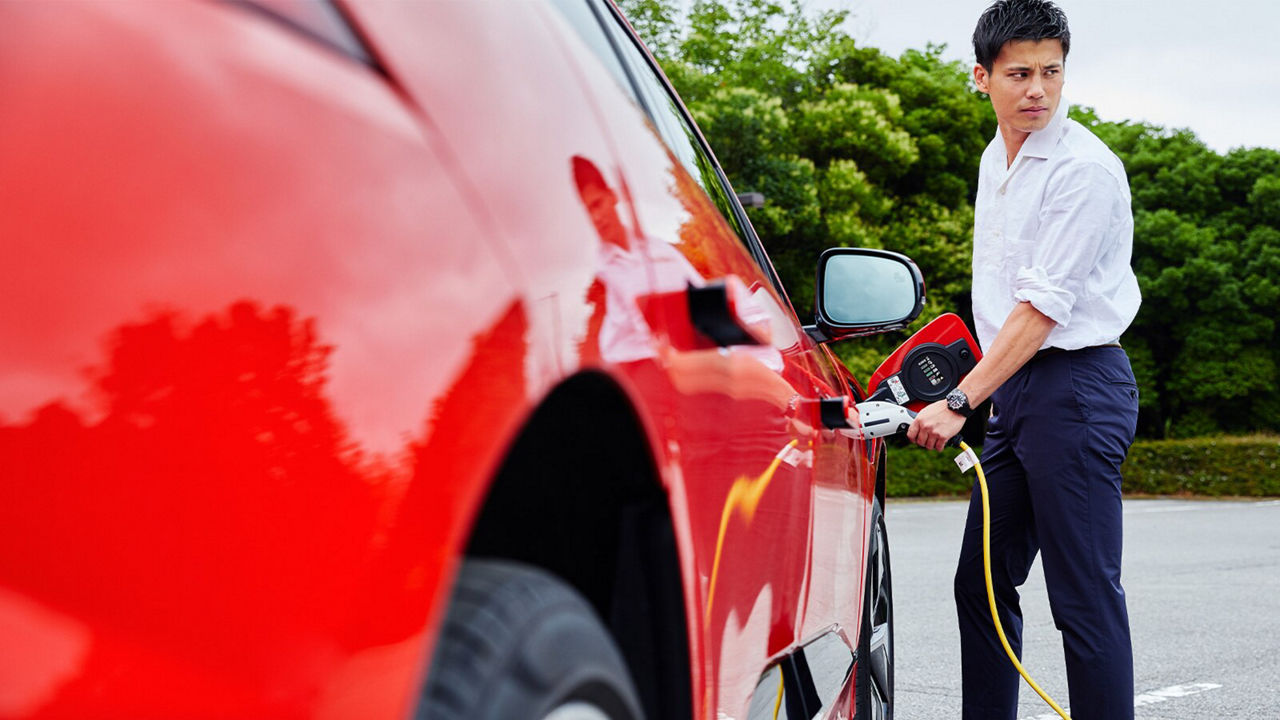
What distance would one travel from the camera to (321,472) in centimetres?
82

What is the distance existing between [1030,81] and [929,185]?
102 feet

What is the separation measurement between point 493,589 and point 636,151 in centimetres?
72

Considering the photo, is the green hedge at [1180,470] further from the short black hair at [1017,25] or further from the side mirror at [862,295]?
the side mirror at [862,295]

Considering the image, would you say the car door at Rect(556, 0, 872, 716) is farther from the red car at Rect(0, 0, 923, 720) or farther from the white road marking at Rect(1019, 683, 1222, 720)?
the white road marking at Rect(1019, 683, 1222, 720)

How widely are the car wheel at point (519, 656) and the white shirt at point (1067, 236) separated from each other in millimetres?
2484

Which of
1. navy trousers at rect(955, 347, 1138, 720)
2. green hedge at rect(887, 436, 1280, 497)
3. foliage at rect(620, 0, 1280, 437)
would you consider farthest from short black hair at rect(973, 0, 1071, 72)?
green hedge at rect(887, 436, 1280, 497)

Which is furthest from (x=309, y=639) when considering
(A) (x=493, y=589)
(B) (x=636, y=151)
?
(B) (x=636, y=151)

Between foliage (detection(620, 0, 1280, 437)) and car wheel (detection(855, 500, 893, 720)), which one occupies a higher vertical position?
foliage (detection(620, 0, 1280, 437))

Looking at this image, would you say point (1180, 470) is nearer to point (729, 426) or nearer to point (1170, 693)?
point (1170, 693)

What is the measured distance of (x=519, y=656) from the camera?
1017 mm

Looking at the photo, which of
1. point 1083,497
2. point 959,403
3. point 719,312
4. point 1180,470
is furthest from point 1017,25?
point 1180,470

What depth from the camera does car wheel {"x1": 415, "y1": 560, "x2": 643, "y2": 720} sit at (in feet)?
3.15

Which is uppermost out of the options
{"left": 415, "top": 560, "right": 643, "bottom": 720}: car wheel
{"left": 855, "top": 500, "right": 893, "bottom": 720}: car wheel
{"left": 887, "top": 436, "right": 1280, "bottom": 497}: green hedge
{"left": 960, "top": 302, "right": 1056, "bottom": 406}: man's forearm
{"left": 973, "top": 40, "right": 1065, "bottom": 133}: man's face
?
{"left": 973, "top": 40, "right": 1065, "bottom": 133}: man's face

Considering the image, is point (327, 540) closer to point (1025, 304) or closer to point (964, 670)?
point (1025, 304)
